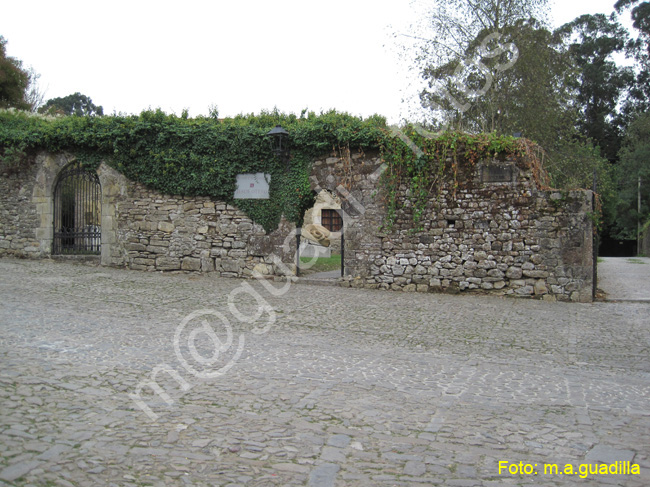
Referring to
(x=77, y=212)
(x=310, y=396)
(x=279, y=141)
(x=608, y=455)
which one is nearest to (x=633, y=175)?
(x=279, y=141)

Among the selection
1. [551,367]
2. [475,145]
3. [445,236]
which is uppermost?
[475,145]

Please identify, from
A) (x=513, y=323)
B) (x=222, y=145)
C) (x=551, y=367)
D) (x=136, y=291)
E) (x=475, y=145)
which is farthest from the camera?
(x=222, y=145)

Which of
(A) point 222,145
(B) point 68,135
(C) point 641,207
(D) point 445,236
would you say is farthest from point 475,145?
(C) point 641,207

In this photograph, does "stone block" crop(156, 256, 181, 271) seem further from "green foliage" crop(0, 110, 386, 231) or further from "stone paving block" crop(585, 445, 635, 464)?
"stone paving block" crop(585, 445, 635, 464)

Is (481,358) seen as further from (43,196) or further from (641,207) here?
(641,207)

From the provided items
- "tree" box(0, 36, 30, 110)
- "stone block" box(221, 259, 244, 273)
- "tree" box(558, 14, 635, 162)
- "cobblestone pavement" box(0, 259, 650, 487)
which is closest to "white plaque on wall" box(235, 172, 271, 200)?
"stone block" box(221, 259, 244, 273)

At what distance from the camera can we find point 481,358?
6.02 metres

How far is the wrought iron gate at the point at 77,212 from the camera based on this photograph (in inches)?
543

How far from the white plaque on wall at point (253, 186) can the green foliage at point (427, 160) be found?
283cm

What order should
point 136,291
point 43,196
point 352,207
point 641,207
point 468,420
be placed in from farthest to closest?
point 641,207 < point 43,196 < point 352,207 < point 136,291 < point 468,420

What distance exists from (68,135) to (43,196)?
1819mm

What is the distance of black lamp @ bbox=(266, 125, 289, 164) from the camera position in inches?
461

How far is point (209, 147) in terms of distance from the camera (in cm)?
1270

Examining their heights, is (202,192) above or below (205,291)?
above
